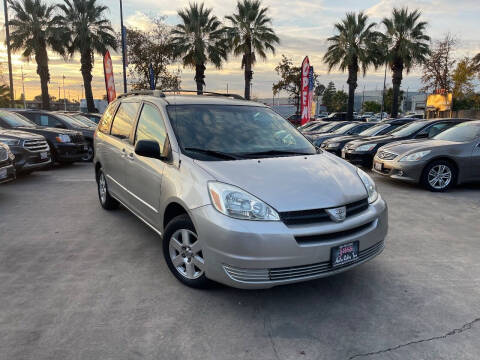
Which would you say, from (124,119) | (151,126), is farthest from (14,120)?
(151,126)

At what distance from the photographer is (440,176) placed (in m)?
7.34

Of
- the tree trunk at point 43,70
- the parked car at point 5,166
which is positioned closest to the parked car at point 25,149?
the parked car at point 5,166

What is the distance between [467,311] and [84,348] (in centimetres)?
288

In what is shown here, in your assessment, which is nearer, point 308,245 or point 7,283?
point 308,245

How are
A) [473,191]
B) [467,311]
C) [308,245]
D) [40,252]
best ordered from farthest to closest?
1. [473,191]
2. [40,252]
3. [467,311]
4. [308,245]

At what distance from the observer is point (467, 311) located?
2955 millimetres

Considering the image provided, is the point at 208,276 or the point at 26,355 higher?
the point at 208,276

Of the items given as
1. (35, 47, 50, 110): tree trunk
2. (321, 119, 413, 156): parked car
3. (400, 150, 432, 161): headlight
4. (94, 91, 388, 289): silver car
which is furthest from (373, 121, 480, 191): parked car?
(35, 47, 50, 110): tree trunk

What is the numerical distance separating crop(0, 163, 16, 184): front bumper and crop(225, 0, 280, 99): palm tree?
76.5ft

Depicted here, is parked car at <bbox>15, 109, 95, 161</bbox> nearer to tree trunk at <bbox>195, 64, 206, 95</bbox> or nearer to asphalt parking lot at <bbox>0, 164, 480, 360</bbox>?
asphalt parking lot at <bbox>0, 164, 480, 360</bbox>

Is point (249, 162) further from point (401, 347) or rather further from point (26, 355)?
point (26, 355)

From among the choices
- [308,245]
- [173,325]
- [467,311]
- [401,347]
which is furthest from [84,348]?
[467,311]

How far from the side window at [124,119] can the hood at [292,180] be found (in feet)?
5.79

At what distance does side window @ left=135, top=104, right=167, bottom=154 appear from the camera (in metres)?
3.79
